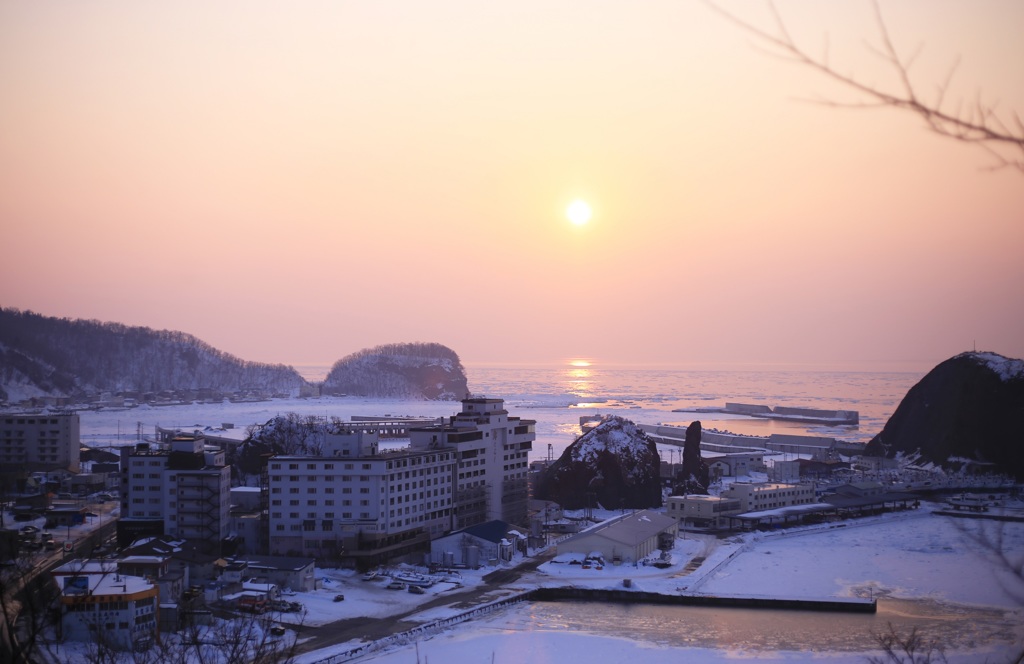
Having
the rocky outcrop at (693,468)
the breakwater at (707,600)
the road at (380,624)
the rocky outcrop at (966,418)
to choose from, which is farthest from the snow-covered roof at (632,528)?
the rocky outcrop at (966,418)

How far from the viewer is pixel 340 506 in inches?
781

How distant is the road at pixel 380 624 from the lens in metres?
14.2

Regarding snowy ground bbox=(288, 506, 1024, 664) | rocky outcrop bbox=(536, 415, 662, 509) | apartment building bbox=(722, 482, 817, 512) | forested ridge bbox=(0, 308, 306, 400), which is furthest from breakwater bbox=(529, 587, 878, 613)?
forested ridge bbox=(0, 308, 306, 400)

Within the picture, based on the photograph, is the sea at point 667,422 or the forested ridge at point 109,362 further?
the forested ridge at point 109,362

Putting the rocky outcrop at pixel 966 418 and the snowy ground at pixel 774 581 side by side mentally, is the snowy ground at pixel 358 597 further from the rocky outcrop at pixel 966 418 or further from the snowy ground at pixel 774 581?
the rocky outcrop at pixel 966 418

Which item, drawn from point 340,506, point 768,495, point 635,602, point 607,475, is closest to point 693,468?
point 768,495

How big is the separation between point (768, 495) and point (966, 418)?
1436cm

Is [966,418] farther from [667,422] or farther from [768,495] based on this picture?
[667,422]

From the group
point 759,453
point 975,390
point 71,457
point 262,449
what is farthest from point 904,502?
point 71,457

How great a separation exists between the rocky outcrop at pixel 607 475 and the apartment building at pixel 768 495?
7.28 ft

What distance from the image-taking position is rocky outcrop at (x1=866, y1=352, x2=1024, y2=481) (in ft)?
117

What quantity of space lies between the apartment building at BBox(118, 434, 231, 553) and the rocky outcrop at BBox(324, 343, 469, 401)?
6908cm

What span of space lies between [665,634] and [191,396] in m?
73.2

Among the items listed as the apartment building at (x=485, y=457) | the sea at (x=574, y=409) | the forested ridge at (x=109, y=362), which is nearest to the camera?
the apartment building at (x=485, y=457)
